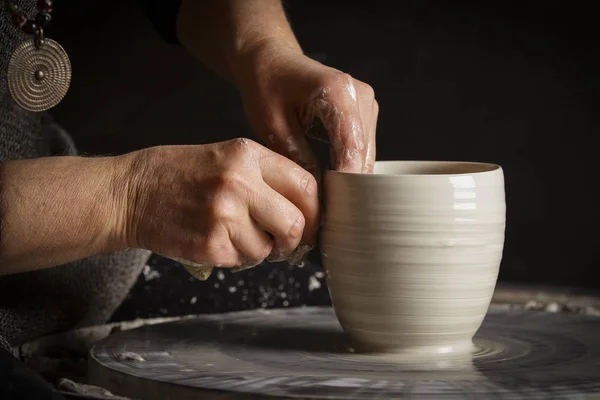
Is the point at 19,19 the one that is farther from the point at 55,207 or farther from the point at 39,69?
the point at 55,207

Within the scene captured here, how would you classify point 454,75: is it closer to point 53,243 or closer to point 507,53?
point 507,53

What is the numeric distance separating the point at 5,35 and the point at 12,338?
1.43 ft

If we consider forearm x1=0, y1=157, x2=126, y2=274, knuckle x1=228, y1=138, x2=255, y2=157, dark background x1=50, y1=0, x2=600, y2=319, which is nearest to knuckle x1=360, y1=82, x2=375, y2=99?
knuckle x1=228, y1=138, x2=255, y2=157

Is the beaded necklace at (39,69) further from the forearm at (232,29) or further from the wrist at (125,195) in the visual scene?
the forearm at (232,29)

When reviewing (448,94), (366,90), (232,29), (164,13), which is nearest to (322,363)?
(366,90)

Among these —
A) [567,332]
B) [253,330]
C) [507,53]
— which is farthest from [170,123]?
[567,332]

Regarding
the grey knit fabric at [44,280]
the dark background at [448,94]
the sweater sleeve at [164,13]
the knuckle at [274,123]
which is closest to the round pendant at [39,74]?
the grey knit fabric at [44,280]

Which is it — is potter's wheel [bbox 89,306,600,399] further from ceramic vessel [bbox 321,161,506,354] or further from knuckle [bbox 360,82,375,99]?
knuckle [bbox 360,82,375,99]

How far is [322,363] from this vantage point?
0.96 meters

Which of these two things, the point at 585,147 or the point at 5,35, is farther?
the point at 585,147

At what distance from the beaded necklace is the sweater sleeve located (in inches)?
19.5

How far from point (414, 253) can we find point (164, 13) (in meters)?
0.83

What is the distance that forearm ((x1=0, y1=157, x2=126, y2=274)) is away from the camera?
0.99 m

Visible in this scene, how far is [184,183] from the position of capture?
3.22 feet
